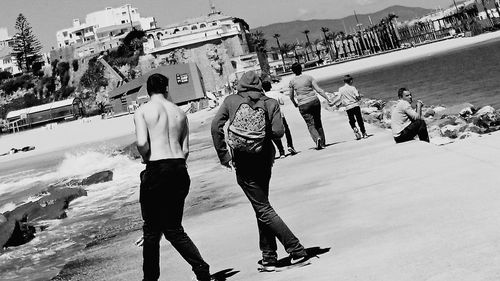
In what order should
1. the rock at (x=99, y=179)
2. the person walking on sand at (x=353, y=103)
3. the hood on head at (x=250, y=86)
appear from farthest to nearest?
1. the rock at (x=99, y=179)
2. the person walking on sand at (x=353, y=103)
3. the hood on head at (x=250, y=86)

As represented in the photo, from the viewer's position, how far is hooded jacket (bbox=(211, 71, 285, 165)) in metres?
5.27

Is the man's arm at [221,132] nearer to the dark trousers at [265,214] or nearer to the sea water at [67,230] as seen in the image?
the dark trousers at [265,214]

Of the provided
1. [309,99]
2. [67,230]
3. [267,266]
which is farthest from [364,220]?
[67,230]

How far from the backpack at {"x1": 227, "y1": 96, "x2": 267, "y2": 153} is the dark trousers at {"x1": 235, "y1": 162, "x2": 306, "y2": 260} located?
157 millimetres

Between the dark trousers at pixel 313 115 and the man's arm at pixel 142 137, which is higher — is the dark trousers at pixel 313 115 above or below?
below

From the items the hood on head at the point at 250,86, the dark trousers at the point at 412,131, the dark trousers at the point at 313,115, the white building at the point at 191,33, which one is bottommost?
the dark trousers at the point at 412,131

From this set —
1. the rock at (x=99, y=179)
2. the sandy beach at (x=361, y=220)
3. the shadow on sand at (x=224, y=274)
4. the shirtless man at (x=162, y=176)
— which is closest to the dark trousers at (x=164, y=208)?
the shirtless man at (x=162, y=176)

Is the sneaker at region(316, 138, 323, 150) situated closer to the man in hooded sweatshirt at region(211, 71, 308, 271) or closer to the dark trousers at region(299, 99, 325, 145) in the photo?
the dark trousers at region(299, 99, 325, 145)

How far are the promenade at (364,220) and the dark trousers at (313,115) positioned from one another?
54.6 inches

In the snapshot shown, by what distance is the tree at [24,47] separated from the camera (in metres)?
144

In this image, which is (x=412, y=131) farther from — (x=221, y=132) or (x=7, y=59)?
(x=7, y=59)

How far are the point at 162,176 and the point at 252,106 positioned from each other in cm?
100

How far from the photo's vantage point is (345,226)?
6.25 meters

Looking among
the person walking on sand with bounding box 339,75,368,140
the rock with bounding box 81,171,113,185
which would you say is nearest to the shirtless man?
the person walking on sand with bounding box 339,75,368,140
